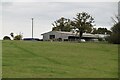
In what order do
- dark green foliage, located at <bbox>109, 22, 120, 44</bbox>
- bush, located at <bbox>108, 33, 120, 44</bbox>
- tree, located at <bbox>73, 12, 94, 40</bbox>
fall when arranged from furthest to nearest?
tree, located at <bbox>73, 12, 94, 40</bbox>, dark green foliage, located at <bbox>109, 22, 120, 44</bbox>, bush, located at <bbox>108, 33, 120, 44</bbox>

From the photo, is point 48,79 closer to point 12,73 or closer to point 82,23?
point 12,73

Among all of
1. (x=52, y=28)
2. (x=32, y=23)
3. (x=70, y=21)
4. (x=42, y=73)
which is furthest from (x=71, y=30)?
(x=42, y=73)

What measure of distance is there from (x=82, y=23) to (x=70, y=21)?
6.18 metres

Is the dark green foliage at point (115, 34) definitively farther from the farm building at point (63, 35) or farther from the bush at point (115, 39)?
the farm building at point (63, 35)

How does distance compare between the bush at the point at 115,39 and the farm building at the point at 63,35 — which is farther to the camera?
the farm building at the point at 63,35

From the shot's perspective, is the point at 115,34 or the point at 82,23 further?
the point at 82,23

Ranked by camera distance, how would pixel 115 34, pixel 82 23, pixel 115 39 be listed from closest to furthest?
pixel 115 39 → pixel 115 34 → pixel 82 23

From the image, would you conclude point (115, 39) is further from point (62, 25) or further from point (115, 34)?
point (62, 25)

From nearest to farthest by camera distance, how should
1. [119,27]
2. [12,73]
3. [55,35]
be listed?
[12,73] < [119,27] < [55,35]

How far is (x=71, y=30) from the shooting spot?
11194cm

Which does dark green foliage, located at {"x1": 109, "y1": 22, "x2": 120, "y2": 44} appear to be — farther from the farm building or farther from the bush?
the farm building

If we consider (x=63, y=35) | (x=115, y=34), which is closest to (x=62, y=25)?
(x=63, y=35)

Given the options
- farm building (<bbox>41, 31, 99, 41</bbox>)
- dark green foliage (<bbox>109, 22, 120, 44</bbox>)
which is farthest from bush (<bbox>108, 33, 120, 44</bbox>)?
farm building (<bbox>41, 31, 99, 41</bbox>)

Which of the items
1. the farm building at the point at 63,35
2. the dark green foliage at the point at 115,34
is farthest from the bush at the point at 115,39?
the farm building at the point at 63,35
